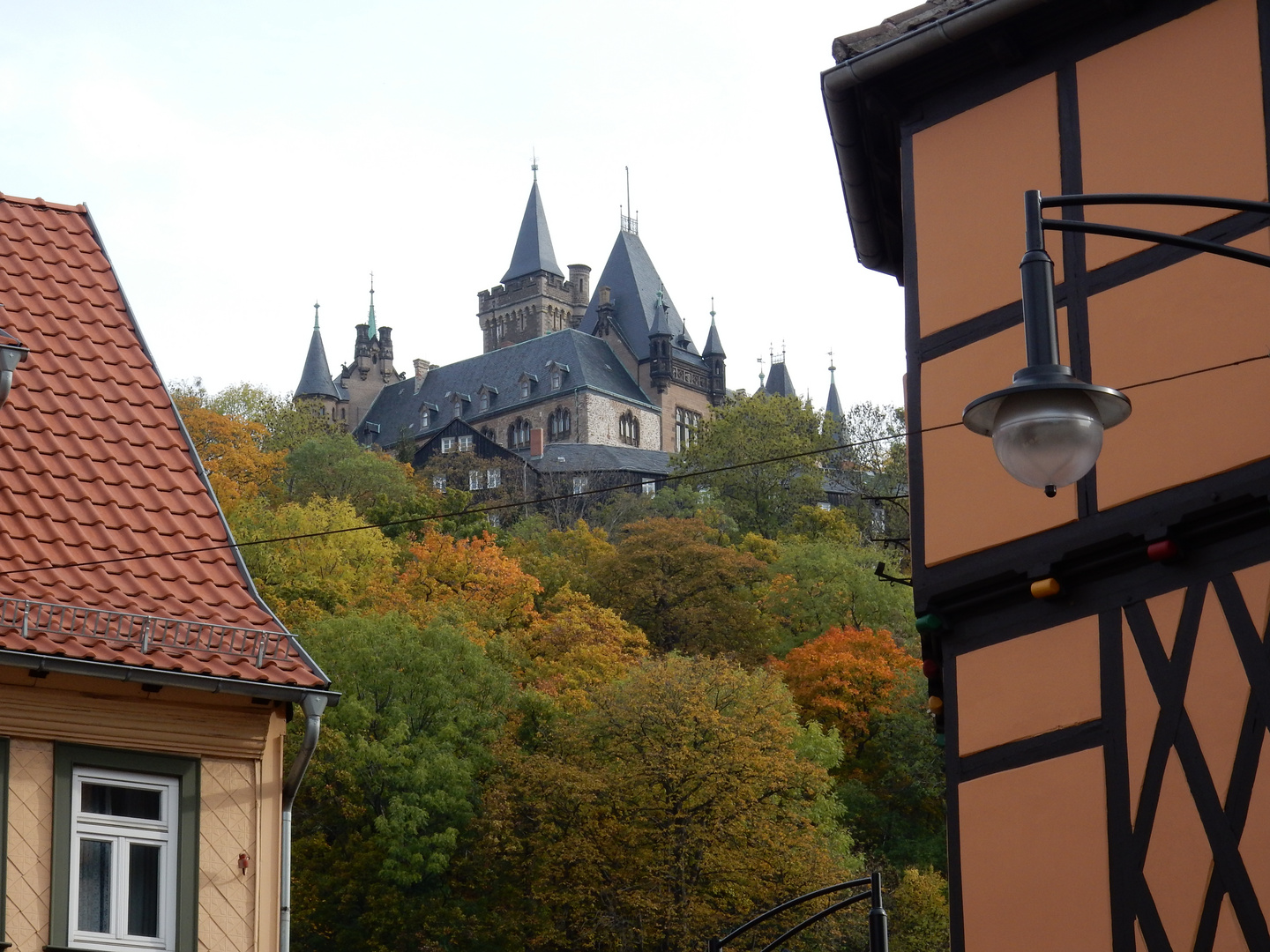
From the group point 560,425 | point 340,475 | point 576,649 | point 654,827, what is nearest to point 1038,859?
point 654,827

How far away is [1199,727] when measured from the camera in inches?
411

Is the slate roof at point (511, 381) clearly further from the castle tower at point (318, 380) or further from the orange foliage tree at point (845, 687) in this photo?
the orange foliage tree at point (845, 687)

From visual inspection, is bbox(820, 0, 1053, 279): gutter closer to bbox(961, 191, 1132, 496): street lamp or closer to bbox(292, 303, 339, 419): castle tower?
bbox(961, 191, 1132, 496): street lamp

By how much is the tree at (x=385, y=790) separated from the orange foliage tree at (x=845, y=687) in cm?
1335

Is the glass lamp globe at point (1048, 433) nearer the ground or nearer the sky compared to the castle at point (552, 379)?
nearer the ground

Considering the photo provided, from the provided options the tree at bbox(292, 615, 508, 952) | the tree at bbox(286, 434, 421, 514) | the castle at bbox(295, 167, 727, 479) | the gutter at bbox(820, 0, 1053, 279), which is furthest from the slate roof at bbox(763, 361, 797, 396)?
the gutter at bbox(820, 0, 1053, 279)

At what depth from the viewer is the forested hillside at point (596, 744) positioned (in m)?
Answer: 46.0

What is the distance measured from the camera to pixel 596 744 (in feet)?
163

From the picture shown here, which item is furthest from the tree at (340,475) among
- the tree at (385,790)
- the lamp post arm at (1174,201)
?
the lamp post arm at (1174,201)

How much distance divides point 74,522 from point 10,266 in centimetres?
262

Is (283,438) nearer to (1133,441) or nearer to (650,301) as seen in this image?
(650,301)

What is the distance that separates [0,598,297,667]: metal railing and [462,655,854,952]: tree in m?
32.8

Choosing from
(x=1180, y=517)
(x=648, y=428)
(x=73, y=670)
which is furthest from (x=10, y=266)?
(x=648, y=428)

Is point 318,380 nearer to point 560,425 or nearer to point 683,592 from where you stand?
point 560,425
